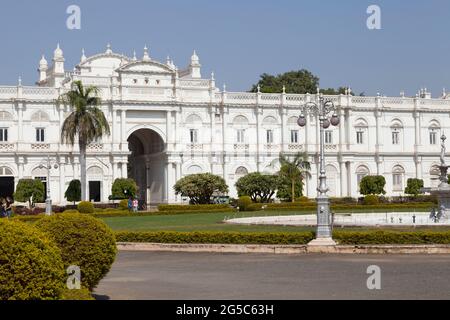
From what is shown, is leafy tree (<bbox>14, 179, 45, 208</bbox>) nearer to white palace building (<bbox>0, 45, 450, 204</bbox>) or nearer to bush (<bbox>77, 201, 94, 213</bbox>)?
Answer: white palace building (<bbox>0, 45, 450, 204</bbox>)

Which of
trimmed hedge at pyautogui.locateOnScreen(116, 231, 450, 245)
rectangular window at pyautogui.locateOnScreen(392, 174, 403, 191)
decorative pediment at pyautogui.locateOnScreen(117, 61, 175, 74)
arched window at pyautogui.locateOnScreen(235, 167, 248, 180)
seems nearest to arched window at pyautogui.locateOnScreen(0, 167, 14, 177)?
decorative pediment at pyautogui.locateOnScreen(117, 61, 175, 74)

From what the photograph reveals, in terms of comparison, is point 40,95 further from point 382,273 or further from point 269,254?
point 382,273

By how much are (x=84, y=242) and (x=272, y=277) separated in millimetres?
5725

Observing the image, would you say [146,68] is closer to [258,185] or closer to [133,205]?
[258,185]

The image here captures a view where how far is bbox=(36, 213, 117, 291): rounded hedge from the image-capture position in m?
13.4

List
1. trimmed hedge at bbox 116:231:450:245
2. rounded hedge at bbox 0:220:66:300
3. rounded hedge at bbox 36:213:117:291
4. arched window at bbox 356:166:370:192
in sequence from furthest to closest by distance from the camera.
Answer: arched window at bbox 356:166:370:192, trimmed hedge at bbox 116:231:450:245, rounded hedge at bbox 36:213:117:291, rounded hedge at bbox 0:220:66:300

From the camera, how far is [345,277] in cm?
1761

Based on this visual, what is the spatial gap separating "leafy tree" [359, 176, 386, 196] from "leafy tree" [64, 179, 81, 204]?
2576 cm

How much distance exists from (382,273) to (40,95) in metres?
53.1

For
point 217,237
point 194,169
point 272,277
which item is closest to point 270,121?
point 194,169

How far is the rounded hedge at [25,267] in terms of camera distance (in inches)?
421

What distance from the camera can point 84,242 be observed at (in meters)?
13.5

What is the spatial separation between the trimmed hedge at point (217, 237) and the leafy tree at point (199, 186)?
33.8 m

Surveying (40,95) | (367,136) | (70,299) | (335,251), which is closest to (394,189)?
(367,136)
